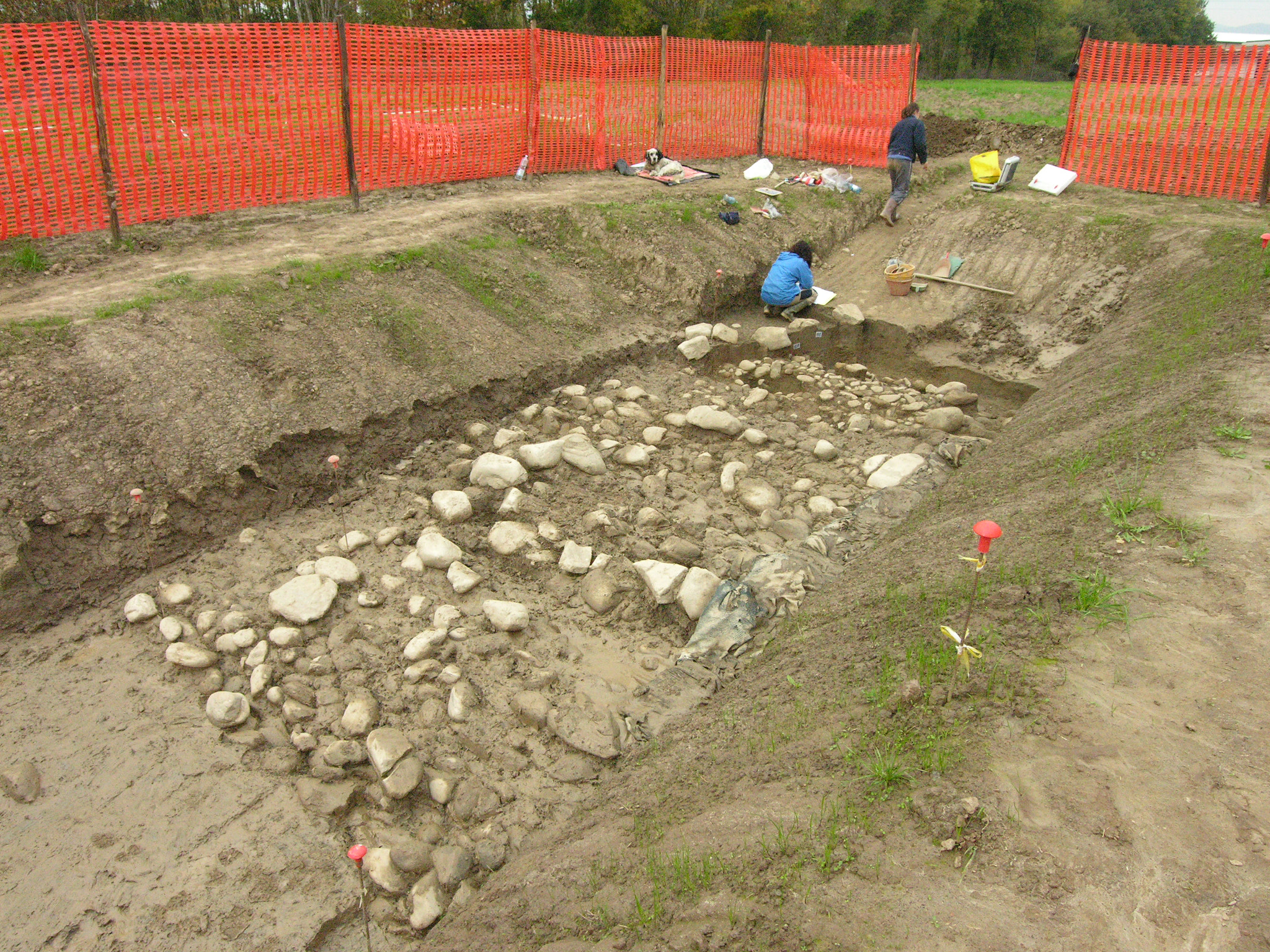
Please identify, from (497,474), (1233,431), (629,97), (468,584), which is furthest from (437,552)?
(629,97)

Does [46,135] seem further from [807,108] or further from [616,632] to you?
[807,108]

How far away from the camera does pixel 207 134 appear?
8.45m

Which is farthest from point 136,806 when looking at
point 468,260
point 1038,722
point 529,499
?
point 468,260

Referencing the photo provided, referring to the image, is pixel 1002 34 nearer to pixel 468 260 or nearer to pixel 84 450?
pixel 468 260

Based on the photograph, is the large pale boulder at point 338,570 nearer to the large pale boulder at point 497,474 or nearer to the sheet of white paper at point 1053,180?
the large pale boulder at point 497,474

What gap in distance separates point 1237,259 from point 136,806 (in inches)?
392

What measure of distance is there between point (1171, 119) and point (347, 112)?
11.1 m

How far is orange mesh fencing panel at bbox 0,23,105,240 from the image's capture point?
273 inches

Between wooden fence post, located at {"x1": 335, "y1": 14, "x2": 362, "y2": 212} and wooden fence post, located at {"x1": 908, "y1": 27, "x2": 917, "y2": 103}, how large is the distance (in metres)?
8.35

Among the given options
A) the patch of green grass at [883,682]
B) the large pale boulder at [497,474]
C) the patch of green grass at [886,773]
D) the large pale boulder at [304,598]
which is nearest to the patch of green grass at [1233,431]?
the patch of green grass at [883,682]

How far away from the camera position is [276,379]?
622 cm

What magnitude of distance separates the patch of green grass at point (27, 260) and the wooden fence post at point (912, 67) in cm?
1165

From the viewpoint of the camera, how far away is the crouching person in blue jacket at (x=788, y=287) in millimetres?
9609

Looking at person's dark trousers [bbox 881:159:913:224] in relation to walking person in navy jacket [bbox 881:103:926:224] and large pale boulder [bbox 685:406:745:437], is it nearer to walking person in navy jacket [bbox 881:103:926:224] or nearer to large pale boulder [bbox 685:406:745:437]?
walking person in navy jacket [bbox 881:103:926:224]
